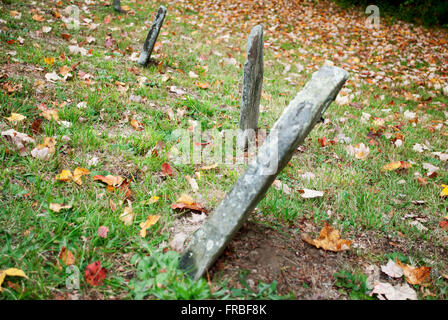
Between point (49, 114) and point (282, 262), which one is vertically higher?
point (49, 114)

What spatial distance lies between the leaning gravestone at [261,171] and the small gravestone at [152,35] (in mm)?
3196

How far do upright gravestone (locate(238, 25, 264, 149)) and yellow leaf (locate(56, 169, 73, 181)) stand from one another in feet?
5.00

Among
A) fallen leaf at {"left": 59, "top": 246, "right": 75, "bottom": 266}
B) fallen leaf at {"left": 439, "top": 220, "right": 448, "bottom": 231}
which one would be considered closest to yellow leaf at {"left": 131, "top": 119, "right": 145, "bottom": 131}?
fallen leaf at {"left": 59, "top": 246, "right": 75, "bottom": 266}

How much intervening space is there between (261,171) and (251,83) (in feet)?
4.75

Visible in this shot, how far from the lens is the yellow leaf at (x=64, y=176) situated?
2.02m

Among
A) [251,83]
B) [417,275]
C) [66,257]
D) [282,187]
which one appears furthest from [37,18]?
[417,275]

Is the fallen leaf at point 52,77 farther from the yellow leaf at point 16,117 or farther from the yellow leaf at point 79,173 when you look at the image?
the yellow leaf at point 79,173

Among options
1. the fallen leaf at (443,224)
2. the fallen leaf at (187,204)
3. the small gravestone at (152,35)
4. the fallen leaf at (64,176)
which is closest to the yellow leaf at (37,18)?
the small gravestone at (152,35)

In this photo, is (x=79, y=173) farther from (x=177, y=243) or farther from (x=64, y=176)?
(x=177, y=243)

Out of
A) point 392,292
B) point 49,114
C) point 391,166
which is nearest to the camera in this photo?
point 392,292

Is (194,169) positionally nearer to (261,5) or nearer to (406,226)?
(406,226)

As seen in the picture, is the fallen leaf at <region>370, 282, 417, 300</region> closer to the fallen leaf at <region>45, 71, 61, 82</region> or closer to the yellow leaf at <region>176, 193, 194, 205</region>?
the yellow leaf at <region>176, 193, 194, 205</region>

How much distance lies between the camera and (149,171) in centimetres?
235

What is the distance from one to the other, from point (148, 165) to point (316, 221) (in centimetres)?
137
